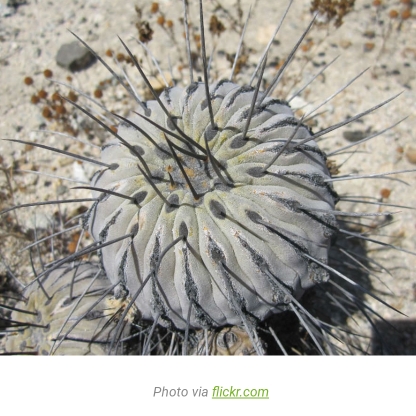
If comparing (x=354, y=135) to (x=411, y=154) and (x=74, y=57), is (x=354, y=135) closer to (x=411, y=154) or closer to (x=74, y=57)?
(x=411, y=154)

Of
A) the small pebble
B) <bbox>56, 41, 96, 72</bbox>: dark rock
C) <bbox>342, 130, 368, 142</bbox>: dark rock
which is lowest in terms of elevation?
the small pebble

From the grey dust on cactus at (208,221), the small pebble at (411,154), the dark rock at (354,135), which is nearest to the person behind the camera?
the grey dust on cactus at (208,221)

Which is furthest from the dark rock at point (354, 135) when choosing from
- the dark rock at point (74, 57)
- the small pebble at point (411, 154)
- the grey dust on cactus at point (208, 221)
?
the dark rock at point (74, 57)

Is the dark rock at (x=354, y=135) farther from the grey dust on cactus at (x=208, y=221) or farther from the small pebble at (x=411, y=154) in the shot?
the grey dust on cactus at (x=208, y=221)

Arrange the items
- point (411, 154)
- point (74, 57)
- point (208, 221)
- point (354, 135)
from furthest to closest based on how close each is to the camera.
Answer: point (74, 57) < point (354, 135) < point (411, 154) < point (208, 221)

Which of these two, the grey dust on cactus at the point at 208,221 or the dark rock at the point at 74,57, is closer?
the grey dust on cactus at the point at 208,221

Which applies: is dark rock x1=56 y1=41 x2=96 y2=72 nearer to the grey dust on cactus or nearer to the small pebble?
the grey dust on cactus

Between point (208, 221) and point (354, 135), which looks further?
point (354, 135)

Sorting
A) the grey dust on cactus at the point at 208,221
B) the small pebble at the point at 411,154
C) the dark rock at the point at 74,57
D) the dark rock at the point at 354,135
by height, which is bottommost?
the grey dust on cactus at the point at 208,221

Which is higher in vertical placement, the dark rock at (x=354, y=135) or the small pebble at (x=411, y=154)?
the dark rock at (x=354, y=135)

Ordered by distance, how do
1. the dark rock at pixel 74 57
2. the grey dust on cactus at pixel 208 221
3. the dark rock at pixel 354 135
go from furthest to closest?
the dark rock at pixel 74 57, the dark rock at pixel 354 135, the grey dust on cactus at pixel 208 221

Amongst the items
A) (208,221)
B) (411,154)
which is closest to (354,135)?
(411,154)

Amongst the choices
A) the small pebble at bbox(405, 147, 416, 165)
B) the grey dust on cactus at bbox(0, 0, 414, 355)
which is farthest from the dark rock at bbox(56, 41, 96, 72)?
the small pebble at bbox(405, 147, 416, 165)
